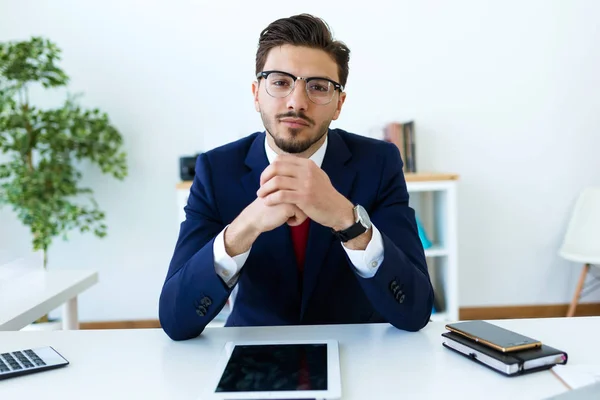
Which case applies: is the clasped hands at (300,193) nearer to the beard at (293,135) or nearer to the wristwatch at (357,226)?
the wristwatch at (357,226)

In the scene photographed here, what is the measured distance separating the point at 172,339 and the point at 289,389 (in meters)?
0.42

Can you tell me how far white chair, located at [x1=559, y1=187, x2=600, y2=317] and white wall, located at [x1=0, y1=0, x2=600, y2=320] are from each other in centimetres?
13

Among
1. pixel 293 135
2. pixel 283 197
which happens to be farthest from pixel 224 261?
pixel 293 135

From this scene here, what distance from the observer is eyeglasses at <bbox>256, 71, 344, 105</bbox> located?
1.40m

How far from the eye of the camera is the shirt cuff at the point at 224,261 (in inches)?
46.8

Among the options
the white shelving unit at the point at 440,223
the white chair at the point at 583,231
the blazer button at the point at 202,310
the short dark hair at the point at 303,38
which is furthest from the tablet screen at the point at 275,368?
the white chair at the point at 583,231

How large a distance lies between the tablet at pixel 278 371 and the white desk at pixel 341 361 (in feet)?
0.11

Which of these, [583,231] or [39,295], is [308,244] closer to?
[39,295]

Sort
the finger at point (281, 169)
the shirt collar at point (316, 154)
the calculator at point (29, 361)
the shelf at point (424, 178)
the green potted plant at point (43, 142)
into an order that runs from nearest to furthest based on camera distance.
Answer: the calculator at point (29, 361)
the finger at point (281, 169)
the shirt collar at point (316, 154)
the green potted plant at point (43, 142)
the shelf at point (424, 178)

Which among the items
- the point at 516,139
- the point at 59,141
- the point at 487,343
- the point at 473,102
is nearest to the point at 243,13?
the point at 59,141

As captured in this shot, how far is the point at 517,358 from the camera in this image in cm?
93

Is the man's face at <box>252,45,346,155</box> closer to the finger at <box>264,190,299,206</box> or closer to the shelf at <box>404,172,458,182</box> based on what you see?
the finger at <box>264,190,299,206</box>

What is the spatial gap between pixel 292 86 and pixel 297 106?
63 millimetres

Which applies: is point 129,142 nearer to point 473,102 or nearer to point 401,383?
point 473,102
